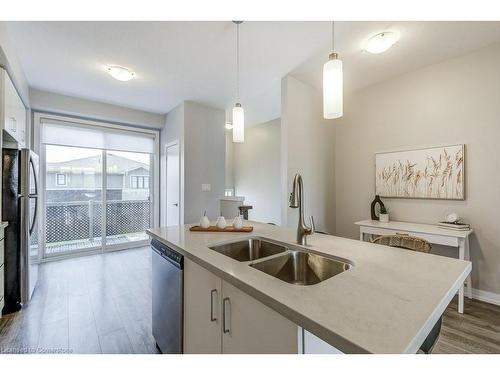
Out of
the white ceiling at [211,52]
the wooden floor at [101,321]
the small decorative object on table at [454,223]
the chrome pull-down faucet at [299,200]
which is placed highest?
the white ceiling at [211,52]

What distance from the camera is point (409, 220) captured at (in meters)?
2.96

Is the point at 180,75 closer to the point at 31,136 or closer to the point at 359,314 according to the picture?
the point at 31,136

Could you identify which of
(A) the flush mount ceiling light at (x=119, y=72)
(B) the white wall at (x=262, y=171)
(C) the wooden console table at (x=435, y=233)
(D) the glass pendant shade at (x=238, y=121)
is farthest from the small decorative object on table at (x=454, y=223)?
(A) the flush mount ceiling light at (x=119, y=72)

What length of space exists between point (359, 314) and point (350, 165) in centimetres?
319

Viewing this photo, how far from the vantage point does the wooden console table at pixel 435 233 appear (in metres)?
2.25

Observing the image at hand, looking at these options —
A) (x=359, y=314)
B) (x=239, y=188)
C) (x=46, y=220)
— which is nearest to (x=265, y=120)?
(x=239, y=188)

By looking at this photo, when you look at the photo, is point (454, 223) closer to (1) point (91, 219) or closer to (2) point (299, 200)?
(2) point (299, 200)

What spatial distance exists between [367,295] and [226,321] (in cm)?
61

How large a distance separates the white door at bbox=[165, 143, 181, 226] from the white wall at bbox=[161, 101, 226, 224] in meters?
0.20

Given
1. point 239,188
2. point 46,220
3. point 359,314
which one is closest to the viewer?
point 359,314

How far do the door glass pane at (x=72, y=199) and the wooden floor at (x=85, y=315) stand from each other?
0.69 m

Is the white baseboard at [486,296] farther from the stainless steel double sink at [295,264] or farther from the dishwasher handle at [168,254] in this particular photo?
the dishwasher handle at [168,254]

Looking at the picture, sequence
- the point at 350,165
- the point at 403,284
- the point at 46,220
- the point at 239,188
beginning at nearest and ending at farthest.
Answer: the point at 403,284 → the point at 350,165 → the point at 46,220 → the point at 239,188

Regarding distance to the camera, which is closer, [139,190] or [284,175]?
[284,175]
